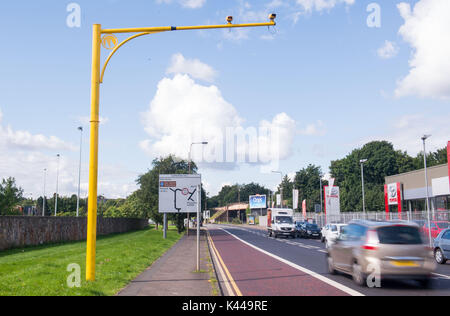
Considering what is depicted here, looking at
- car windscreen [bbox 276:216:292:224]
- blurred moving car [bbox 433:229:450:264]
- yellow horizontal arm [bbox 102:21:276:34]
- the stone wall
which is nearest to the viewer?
yellow horizontal arm [bbox 102:21:276:34]

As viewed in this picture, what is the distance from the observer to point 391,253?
10258 mm

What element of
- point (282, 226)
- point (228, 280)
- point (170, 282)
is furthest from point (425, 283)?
point (282, 226)

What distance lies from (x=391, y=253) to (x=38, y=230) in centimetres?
2470

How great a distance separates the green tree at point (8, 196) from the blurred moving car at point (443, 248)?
37.5 meters

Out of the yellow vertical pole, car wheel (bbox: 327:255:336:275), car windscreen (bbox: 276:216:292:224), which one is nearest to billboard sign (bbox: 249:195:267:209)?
Result: car windscreen (bbox: 276:216:292:224)

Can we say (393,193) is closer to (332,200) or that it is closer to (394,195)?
(394,195)

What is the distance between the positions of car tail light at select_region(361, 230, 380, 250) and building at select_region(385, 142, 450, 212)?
34040 mm

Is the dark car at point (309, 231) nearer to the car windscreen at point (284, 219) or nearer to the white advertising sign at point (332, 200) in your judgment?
the car windscreen at point (284, 219)

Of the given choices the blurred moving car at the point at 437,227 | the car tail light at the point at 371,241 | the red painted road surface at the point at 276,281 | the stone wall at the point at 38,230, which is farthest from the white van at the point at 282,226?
the car tail light at the point at 371,241

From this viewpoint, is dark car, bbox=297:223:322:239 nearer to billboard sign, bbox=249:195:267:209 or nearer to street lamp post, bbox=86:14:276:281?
street lamp post, bbox=86:14:276:281

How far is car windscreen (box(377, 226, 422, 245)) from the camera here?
34.2 feet

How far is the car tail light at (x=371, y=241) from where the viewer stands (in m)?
10.4
